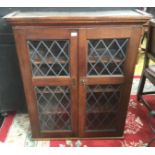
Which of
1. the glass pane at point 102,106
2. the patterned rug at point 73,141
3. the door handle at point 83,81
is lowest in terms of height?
the patterned rug at point 73,141

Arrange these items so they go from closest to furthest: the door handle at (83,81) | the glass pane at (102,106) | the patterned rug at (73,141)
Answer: the door handle at (83,81) → the glass pane at (102,106) → the patterned rug at (73,141)

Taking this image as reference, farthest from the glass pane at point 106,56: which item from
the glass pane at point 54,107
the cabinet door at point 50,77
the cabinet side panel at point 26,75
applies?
the cabinet side panel at point 26,75

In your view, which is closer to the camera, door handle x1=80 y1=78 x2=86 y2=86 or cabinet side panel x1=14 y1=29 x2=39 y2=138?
cabinet side panel x1=14 y1=29 x2=39 y2=138

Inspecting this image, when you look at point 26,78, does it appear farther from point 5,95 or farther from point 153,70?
point 153,70

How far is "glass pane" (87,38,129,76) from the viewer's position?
122 centimetres

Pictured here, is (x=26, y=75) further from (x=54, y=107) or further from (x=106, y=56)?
(x=106, y=56)

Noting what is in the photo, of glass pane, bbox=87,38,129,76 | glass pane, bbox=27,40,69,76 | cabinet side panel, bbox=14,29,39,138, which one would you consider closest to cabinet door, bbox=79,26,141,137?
glass pane, bbox=87,38,129,76

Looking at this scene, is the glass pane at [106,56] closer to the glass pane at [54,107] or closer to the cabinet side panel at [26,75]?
the glass pane at [54,107]

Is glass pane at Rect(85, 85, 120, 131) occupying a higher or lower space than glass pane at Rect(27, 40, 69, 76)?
lower

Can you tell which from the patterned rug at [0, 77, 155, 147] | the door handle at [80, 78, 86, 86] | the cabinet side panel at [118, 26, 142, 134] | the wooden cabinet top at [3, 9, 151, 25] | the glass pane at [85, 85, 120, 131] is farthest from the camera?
the patterned rug at [0, 77, 155, 147]

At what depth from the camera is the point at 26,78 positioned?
51.2 inches

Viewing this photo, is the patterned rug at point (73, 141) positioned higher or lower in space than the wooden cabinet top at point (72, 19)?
lower

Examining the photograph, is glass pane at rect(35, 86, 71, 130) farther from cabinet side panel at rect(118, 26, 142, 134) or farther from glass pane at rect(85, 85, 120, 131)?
cabinet side panel at rect(118, 26, 142, 134)

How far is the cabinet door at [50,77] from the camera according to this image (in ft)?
3.79
